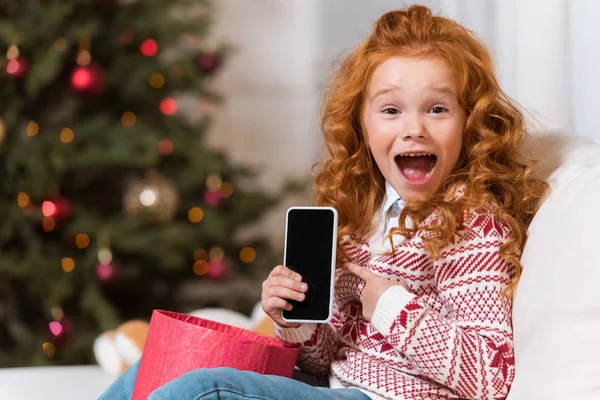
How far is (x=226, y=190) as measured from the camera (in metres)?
2.50

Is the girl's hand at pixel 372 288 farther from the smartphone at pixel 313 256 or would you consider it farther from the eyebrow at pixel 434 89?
the eyebrow at pixel 434 89

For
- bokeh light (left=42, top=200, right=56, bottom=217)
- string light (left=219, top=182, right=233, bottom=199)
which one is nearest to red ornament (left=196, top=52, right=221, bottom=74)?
string light (left=219, top=182, right=233, bottom=199)

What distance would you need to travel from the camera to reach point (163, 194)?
7.69 feet

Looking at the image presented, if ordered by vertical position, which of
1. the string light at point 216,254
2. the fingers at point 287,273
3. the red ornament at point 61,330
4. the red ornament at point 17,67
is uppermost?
the red ornament at point 17,67

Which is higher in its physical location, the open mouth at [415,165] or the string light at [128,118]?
the open mouth at [415,165]

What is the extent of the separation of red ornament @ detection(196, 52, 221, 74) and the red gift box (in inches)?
59.4

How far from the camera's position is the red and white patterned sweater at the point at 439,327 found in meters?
0.94

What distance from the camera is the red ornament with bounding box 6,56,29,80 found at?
220 cm

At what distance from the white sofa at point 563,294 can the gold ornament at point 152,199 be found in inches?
59.4

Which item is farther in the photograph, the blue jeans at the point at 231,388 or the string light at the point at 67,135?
the string light at the point at 67,135

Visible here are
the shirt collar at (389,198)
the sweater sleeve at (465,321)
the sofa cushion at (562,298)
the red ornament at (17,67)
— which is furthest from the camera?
the red ornament at (17,67)

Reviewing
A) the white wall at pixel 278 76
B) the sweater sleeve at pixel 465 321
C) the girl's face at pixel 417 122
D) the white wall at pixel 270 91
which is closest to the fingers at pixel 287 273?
the sweater sleeve at pixel 465 321

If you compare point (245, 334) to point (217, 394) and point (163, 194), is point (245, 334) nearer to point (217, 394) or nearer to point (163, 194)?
point (217, 394)

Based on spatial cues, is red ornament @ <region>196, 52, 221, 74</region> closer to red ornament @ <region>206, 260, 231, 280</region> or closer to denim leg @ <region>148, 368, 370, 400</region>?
red ornament @ <region>206, 260, 231, 280</region>
